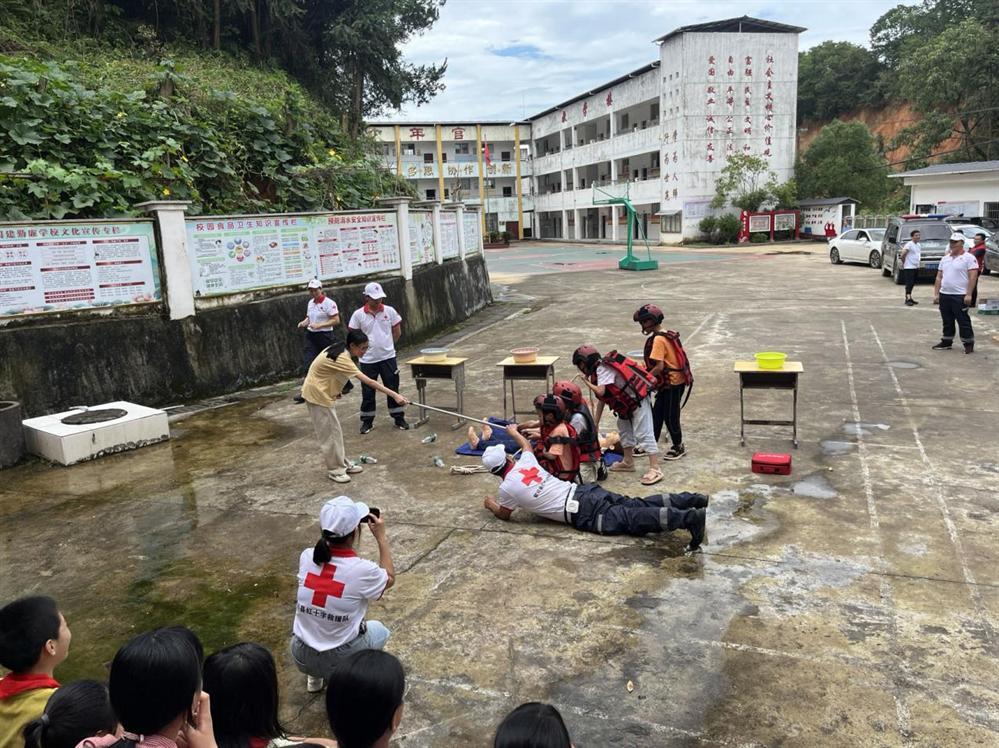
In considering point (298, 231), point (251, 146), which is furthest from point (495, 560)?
point (251, 146)

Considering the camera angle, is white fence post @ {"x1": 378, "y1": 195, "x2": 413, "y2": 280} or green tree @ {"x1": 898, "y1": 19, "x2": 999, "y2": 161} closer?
white fence post @ {"x1": 378, "y1": 195, "x2": 413, "y2": 280}

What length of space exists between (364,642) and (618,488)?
3298 mm

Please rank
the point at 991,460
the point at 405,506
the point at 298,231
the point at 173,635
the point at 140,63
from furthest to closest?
the point at 140,63 < the point at 298,231 < the point at 991,460 < the point at 405,506 < the point at 173,635

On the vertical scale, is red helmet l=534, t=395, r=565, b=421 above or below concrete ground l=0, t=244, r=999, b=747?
above

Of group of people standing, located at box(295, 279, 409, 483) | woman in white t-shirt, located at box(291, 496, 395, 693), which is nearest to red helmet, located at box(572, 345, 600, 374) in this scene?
group of people standing, located at box(295, 279, 409, 483)

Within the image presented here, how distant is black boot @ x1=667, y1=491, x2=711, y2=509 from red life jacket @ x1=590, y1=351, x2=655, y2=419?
4.08ft

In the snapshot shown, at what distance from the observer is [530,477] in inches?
219

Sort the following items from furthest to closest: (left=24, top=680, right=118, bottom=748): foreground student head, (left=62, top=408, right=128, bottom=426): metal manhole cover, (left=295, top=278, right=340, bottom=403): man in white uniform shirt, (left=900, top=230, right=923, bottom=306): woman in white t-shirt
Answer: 1. (left=900, top=230, right=923, bottom=306): woman in white t-shirt
2. (left=295, top=278, right=340, bottom=403): man in white uniform shirt
3. (left=62, top=408, right=128, bottom=426): metal manhole cover
4. (left=24, top=680, right=118, bottom=748): foreground student head

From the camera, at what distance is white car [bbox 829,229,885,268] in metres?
24.2

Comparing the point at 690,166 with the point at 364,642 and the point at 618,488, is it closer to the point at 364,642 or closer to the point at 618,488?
the point at 618,488

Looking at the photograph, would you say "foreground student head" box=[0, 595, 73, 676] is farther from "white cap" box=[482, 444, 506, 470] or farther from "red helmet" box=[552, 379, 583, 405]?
"red helmet" box=[552, 379, 583, 405]

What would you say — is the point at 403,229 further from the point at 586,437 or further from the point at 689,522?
the point at 689,522

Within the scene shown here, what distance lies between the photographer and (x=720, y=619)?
14.0ft

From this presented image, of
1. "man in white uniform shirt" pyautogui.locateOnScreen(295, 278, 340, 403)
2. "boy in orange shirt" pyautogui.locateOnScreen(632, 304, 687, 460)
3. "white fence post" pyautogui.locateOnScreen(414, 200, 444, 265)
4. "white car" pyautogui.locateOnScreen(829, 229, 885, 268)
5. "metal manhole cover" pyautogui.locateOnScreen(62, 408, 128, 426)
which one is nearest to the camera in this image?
"boy in orange shirt" pyautogui.locateOnScreen(632, 304, 687, 460)
